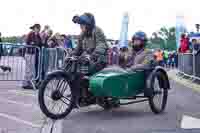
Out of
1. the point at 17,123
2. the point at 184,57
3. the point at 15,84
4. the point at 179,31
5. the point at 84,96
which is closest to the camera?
the point at 17,123

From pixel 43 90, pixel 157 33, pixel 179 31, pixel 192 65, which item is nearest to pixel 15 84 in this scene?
pixel 192 65

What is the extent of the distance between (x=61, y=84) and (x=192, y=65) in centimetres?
933

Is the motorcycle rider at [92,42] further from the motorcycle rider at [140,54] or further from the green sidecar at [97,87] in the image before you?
the motorcycle rider at [140,54]

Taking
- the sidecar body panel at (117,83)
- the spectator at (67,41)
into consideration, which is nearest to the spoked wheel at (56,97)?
the sidecar body panel at (117,83)

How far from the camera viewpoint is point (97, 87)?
798 centimetres

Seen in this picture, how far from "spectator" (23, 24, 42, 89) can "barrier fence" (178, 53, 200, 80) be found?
17.1 feet

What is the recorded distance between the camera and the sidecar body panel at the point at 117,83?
800 cm

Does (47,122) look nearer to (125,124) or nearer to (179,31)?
(125,124)

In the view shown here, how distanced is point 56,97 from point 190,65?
9693 mm

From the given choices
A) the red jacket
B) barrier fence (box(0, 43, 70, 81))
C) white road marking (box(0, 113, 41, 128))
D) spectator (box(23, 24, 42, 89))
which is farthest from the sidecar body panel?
the red jacket

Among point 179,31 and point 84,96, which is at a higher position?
point 179,31

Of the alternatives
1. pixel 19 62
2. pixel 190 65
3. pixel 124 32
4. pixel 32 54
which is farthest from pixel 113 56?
pixel 32 54

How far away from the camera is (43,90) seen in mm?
7617

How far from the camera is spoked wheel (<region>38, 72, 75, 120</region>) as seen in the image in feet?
25.0
